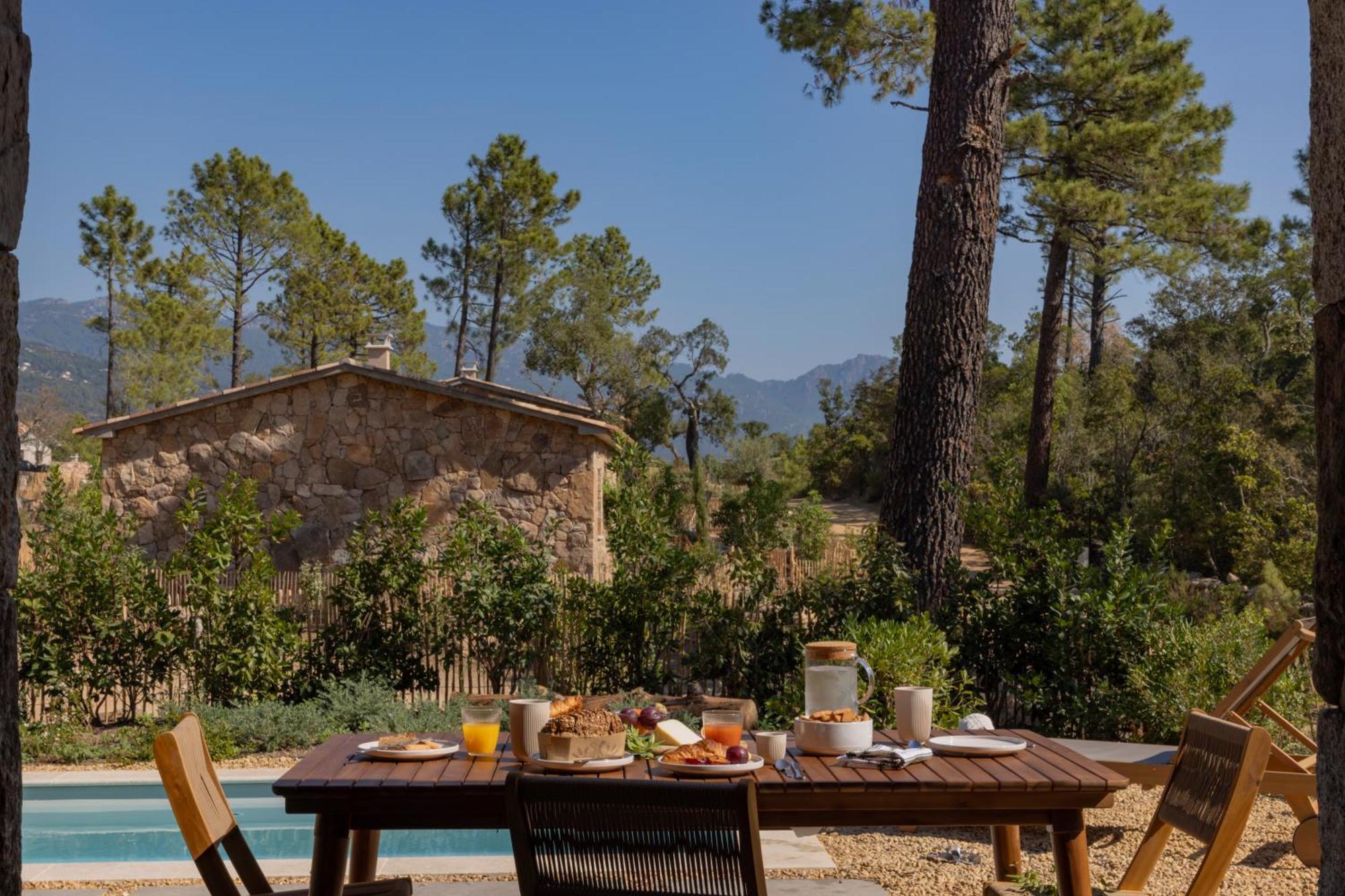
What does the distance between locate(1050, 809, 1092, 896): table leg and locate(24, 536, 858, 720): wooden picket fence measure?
503 centimetres

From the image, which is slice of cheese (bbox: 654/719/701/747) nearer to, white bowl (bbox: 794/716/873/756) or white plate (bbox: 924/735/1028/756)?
white bowl (bbox: 794/716/873/756)

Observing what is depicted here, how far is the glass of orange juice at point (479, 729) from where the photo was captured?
358 centimetres

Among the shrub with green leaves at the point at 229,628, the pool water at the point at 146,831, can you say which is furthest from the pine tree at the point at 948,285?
Answer: the shrub with green leaves at the point at 229,628

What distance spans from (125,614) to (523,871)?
7.17 metres

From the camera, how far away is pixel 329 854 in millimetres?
3250

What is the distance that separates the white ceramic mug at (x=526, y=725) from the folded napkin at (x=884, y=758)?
868mm

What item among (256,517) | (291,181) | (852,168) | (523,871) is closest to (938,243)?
(256,517)

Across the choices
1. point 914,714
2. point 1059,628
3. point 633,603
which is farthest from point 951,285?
point 914,714

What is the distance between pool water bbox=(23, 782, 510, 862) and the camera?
6504 millimetres

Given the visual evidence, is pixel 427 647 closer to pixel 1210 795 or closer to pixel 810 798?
Answer: pixel 810 798

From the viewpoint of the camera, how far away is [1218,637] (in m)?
7.34

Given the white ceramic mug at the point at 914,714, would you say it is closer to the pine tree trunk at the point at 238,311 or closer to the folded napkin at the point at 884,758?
the folded napkin at the point at 884,758

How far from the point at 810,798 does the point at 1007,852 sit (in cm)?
131

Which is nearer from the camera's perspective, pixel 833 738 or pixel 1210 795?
pixel 1210 795
